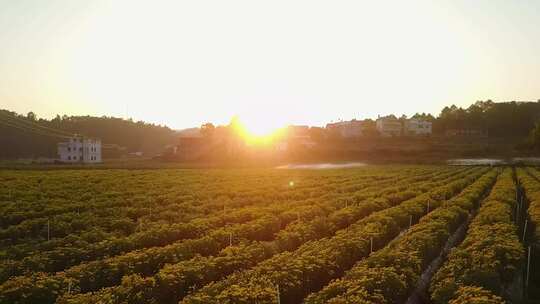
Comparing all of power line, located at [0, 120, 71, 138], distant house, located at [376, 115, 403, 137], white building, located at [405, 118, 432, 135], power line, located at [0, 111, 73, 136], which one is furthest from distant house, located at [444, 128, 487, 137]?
power line, located at [0, 111, 73, 136]

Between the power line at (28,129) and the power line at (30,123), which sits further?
the power line at (30,123)

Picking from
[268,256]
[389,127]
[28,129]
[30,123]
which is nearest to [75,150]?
[28,129]

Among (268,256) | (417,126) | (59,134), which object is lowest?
(268,256)

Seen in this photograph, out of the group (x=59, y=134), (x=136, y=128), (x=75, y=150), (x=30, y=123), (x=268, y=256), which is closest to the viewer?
(x=268, y=256)

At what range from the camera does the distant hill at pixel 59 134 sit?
119125 millimetres

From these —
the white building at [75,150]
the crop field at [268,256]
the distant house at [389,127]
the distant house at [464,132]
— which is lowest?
the crop field at [268,256]

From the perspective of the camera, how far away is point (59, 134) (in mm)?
140875

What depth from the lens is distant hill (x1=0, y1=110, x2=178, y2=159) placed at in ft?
391

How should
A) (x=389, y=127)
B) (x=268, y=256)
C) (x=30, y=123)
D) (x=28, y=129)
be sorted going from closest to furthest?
(x=268, y=256) < (x=28, y=129) < (x=30, y=123) < (x=389, y=127)

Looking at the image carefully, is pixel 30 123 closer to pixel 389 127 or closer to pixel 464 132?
pixel 389 127

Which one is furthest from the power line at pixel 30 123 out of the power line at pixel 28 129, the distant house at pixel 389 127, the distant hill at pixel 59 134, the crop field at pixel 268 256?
the crop field at pixel 268 256

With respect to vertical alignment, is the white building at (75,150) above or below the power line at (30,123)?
below

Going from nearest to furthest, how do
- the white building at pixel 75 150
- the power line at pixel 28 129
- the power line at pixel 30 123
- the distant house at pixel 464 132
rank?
the white building at pixel 75 150 < the power line at pixel 28 129 < the distant house at pixel 464 132 < the power line at pixel 30 123

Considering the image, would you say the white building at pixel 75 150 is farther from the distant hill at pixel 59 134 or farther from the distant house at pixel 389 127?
the distant house at pixel 389 127
